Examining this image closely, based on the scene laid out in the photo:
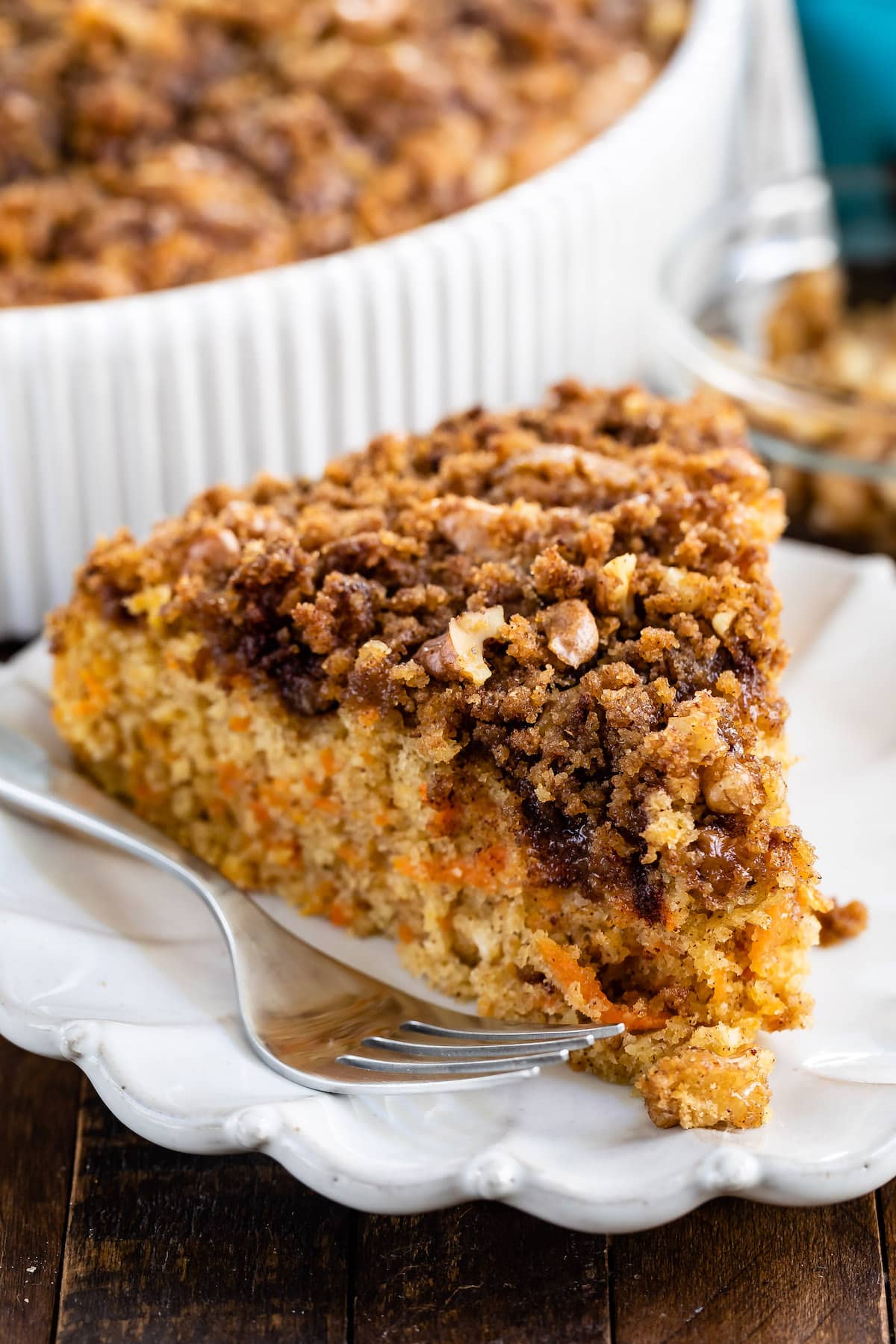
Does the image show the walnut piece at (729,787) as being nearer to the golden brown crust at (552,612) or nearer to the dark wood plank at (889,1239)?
the golden brown crust at (552,612)

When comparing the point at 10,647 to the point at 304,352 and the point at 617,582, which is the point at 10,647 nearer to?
the point at 304,352

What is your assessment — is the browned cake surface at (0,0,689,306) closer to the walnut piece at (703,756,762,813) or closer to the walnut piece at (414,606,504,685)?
the walnut piece at (414,606,504,685)

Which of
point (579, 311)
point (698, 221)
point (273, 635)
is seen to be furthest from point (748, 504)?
point (698, 221)

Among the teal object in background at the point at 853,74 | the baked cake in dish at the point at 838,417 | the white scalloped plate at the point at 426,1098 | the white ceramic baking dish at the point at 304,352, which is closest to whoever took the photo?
the white scalloped plate at the point at 426,1098

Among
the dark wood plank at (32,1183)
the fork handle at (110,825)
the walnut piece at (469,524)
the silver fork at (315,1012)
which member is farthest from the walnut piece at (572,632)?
the dark wood plank at (32,1183)

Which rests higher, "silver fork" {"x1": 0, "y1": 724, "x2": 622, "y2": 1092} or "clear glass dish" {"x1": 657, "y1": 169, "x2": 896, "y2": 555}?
"clear glass dish" {"x1": 657, "y1": 169, "x2": 896, "y2": 555}

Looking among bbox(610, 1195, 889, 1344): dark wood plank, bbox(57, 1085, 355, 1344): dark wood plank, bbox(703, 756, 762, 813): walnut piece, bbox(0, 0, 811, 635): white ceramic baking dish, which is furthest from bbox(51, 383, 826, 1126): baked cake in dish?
bbox(0, 0, 811, 635): white ceramic baking dish
